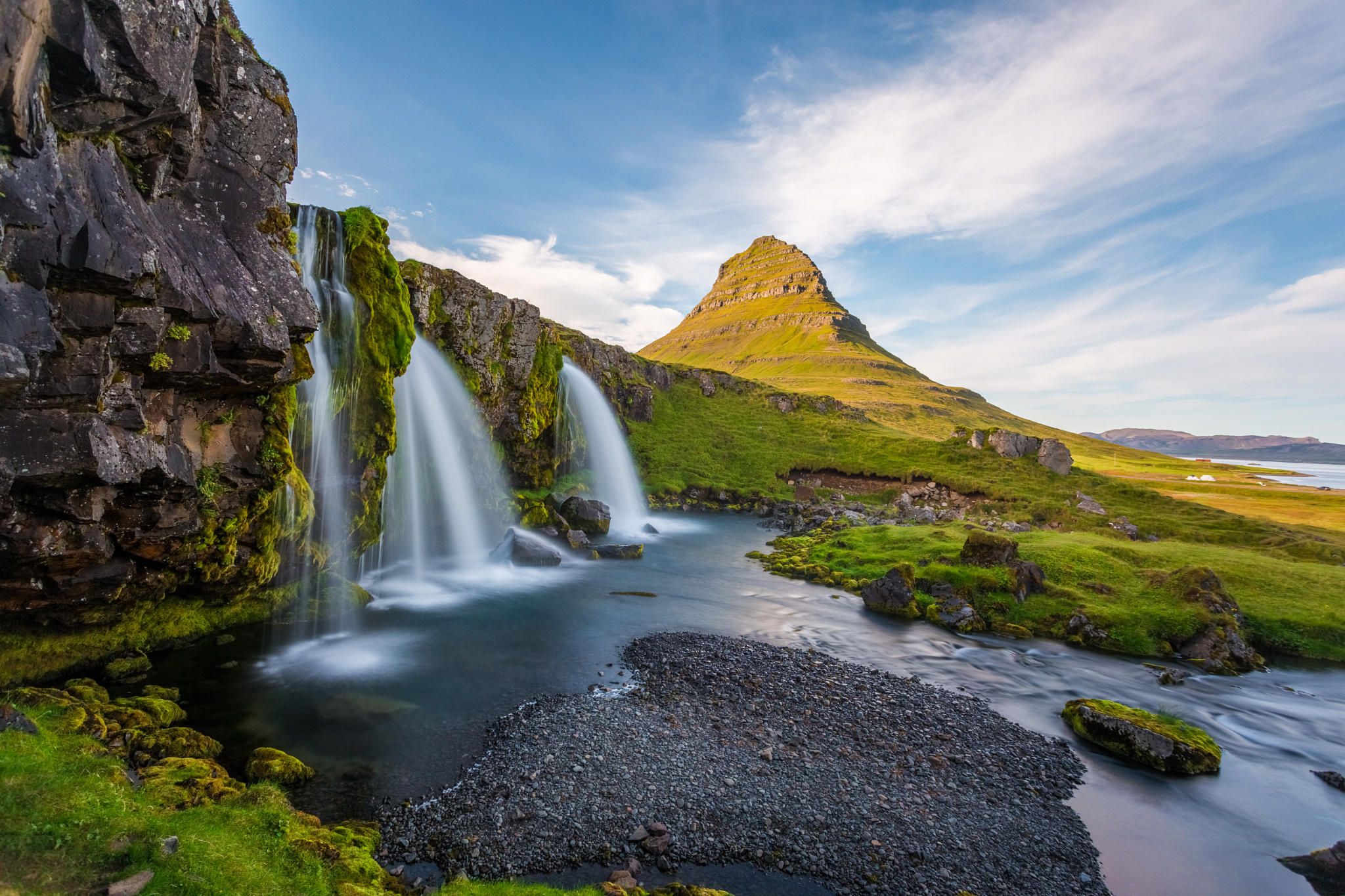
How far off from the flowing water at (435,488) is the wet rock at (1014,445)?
7077 centimetres

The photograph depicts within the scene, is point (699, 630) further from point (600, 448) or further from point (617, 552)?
point (600, 448)

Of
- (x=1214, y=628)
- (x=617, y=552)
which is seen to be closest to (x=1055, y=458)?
(x=1214, y=628)

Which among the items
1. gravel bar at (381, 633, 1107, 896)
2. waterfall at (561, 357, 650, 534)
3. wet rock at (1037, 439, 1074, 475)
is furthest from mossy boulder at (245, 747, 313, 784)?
wet rock at (1037, 439, 1074, 475)

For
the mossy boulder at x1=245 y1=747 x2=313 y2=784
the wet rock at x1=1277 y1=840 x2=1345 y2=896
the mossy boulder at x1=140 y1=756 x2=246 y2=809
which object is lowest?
the wet rock at x1=1277 y1=840 x2=1345 y2=896

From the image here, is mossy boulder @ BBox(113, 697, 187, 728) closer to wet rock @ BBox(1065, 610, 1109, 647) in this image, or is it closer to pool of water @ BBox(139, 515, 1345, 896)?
pool of water @ BBox(139, 515, 1345, 896)

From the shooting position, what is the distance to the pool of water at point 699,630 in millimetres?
13898

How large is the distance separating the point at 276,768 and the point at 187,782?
2123 millimetres

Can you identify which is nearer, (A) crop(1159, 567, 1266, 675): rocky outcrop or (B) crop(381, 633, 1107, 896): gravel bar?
(B) crop(381, 633, 1107, 896): gravel bar

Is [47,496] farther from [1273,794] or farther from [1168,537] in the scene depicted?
[1168,537]

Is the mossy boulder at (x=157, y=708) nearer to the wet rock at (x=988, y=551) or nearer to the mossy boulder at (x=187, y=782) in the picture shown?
the mossy boulder at (x=187, y=782)

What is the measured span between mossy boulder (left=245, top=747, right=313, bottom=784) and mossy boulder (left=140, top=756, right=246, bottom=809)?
666mm

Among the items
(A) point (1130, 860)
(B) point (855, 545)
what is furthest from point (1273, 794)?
(B) point (855, 545)

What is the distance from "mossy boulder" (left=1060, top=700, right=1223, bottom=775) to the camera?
1683 centimetres

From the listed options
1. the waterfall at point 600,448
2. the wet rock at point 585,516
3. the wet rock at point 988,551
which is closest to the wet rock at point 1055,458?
the wet rock at point 988,551
